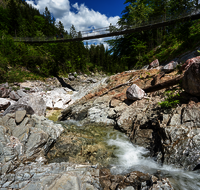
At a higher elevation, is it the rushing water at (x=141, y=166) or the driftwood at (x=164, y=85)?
the driftwood at (x=164, y=85)

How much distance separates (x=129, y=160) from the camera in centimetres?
511

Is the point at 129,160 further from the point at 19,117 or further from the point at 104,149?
the point at 19,117

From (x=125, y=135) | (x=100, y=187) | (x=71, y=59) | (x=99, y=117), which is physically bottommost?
(x=100, y=187)

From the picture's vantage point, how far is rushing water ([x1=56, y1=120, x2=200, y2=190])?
3644 mm

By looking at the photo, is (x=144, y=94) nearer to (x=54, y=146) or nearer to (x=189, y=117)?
(x=189, y=117)

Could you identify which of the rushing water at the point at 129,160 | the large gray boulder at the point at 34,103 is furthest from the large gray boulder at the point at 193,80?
the large gray boulder at the point at 34,103

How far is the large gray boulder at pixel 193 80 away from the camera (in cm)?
532

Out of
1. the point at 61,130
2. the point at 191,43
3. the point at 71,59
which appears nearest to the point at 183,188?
the point at 61,130

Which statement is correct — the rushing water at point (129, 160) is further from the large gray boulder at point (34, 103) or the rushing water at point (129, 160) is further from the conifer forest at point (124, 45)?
the conifer forest at point (124, 45)

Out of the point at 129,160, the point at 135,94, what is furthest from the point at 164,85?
the point at 129,160

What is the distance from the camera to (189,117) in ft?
16.2

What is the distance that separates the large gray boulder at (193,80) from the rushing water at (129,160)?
3662 mm

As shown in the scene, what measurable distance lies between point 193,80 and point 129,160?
16.0 ft

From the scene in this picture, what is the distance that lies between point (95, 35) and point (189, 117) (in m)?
20.0
